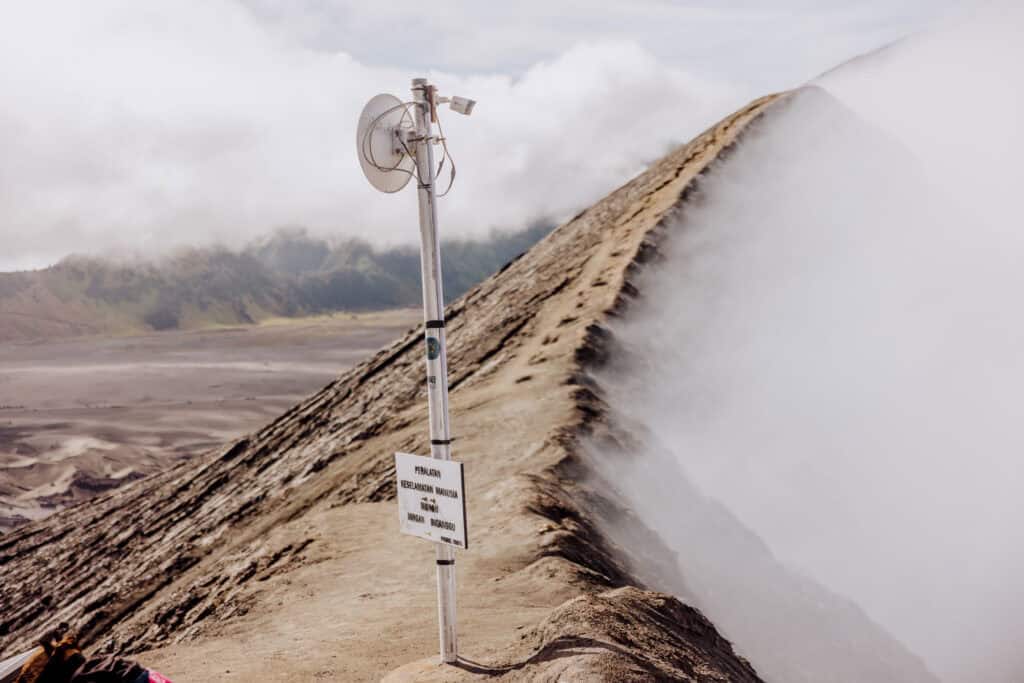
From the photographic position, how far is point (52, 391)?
4727 inches

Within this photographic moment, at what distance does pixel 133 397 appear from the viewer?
11338 cm

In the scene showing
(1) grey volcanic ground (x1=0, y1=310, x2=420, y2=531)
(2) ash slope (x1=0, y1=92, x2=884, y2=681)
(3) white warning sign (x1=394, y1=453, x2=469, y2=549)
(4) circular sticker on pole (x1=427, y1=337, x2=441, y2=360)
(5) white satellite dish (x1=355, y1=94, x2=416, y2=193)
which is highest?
(5) white satellite dish (x1=355, y1=94, x2=416, y2=193)

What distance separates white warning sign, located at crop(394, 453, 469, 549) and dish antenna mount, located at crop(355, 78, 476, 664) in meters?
0.19

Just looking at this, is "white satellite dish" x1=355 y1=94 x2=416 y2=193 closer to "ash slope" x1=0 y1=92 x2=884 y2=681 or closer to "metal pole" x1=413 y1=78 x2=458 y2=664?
"metal pole" x1=413 y1=78 x2=458 y2=664

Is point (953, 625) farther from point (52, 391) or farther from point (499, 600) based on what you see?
point (52, 391)

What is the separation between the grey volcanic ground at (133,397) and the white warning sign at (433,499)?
196 ft

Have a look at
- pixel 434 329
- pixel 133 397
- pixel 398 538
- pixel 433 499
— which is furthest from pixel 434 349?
pixel 133 397

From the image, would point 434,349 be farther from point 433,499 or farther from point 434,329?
point 433,499

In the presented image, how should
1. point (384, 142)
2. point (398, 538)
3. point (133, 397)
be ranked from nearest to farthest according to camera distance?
point (384, 142)
point (398, 538)
point (133, 397)

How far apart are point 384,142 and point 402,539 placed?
21.4ft

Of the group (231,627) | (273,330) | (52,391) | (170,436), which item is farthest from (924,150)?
(273,330)

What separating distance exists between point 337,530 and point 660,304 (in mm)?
9729

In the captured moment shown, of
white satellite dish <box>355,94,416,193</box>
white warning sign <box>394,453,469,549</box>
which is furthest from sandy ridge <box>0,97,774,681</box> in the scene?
white satellite dish <box>355,94,416,193</box>

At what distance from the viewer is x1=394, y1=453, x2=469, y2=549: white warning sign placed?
630 cm
